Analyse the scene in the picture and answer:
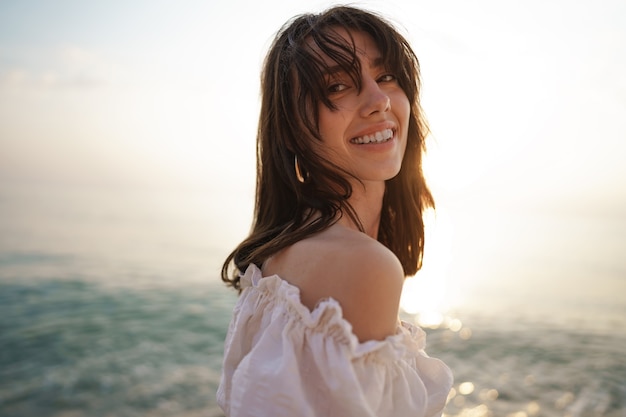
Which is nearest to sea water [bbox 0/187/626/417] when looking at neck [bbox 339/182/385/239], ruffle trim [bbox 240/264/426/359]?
neck [bbox 339/182/385/239]

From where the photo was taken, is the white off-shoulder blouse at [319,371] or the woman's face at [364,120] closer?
the white off-shoulder blouse at [319,371]

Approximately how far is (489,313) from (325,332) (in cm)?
1104

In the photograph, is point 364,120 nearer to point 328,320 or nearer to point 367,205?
point 367,205

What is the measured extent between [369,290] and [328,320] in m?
0.13

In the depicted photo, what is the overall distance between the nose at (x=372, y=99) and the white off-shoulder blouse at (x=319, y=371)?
61 centimetres

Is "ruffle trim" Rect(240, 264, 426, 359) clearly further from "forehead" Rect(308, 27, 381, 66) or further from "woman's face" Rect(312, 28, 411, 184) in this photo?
"forehead" Rect(308, 27, 381, 66)

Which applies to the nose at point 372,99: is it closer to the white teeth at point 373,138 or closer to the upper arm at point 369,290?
the white teeth at point 373,138

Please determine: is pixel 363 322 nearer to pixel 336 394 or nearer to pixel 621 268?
pixel 336 394

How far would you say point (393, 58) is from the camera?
1947 mm

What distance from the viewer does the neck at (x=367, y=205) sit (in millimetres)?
2018

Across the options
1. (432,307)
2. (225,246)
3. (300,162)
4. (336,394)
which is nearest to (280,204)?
(300,162)

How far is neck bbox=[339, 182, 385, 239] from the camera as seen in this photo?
2.02 meters

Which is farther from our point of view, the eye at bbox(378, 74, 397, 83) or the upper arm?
the eye at bbox(378, 74, 397, 83)

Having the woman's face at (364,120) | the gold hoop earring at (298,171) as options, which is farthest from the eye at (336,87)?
the gold hoop earring at (298,171)
